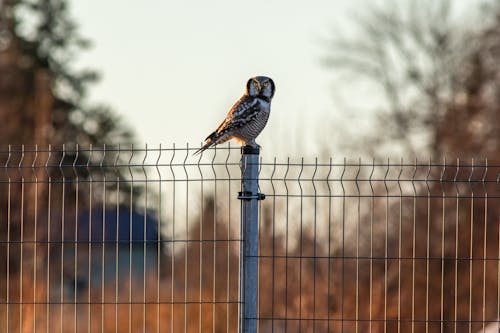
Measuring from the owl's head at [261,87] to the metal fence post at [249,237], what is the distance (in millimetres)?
3079

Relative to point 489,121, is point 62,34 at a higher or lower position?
higher

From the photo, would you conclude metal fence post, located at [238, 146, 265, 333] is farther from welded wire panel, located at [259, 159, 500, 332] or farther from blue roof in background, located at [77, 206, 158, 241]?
welded wire panel, located at [259, 159, 500, 332]

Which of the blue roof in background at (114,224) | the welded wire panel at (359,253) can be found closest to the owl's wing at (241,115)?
the blue roof in background at (114,224)

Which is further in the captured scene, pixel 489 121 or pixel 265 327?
pixel 489 121

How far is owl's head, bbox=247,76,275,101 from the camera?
40.2ft

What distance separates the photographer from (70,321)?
25.6 m

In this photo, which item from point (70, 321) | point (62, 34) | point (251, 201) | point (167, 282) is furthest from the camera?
point (62, 34)

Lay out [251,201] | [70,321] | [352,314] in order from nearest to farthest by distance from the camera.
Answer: [251,201] < [352,314] < [70,321]

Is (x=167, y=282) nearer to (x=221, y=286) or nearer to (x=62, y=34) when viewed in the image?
(x=221, y=286)

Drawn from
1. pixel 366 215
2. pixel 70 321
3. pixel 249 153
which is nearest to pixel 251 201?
pixel 249 153

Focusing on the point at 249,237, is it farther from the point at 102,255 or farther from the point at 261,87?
the point at 261,87

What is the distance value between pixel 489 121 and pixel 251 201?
2132 cm

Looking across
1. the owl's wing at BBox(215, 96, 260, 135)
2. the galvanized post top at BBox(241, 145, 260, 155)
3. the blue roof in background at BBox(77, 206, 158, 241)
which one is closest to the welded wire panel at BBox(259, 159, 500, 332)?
the owl's wing at BBox(215, 96, 260, 135)

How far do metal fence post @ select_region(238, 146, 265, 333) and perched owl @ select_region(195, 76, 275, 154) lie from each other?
2295mm
